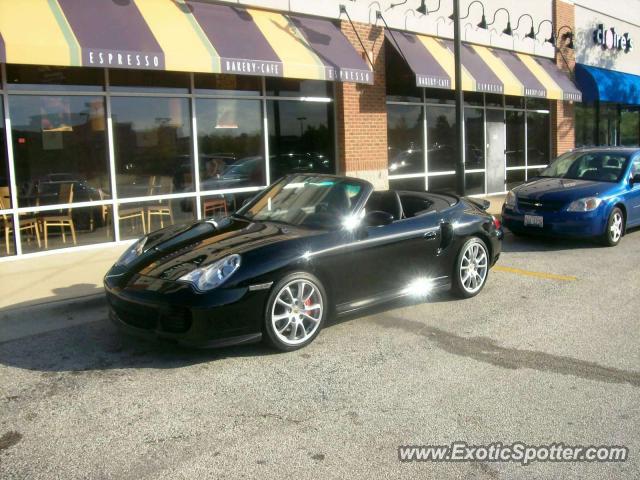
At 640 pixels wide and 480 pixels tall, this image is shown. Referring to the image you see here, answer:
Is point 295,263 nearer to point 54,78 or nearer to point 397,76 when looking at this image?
point 54,78

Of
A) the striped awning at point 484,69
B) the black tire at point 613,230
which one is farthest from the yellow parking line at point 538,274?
the striped awning at point 484,69

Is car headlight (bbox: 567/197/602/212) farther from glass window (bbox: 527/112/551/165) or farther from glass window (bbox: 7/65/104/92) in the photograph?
glass window (bbox: 527/112/551/165)

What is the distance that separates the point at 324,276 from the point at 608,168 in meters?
7.24

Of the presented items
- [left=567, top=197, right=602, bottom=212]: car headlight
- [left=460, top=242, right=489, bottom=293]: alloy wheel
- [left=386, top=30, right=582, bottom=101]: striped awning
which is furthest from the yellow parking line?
[left=386, top=30, right=582, bottom=101]: striped awning

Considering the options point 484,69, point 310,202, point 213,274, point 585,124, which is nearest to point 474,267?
point 310,202

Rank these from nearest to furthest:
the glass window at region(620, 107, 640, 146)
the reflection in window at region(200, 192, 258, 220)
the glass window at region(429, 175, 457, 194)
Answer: the reflection in window at region(200, 192, 258, 220) → the glass window at region(429, 175, 457, 194) → the glass window at region(620, 107, 640, 146)

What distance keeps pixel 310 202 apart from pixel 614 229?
20.1ft

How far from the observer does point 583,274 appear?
26.7 ft

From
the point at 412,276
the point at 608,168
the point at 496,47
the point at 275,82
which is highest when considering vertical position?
the point at 496,47

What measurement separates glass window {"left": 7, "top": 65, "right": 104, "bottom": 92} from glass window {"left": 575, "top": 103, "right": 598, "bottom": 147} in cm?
1593

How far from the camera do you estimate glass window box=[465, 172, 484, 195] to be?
54.4ft

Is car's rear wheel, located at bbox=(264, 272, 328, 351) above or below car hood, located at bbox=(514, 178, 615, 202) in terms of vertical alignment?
below

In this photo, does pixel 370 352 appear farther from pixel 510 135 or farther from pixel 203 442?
pixel 510 135

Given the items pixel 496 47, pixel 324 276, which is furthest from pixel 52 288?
pixel 496 47
